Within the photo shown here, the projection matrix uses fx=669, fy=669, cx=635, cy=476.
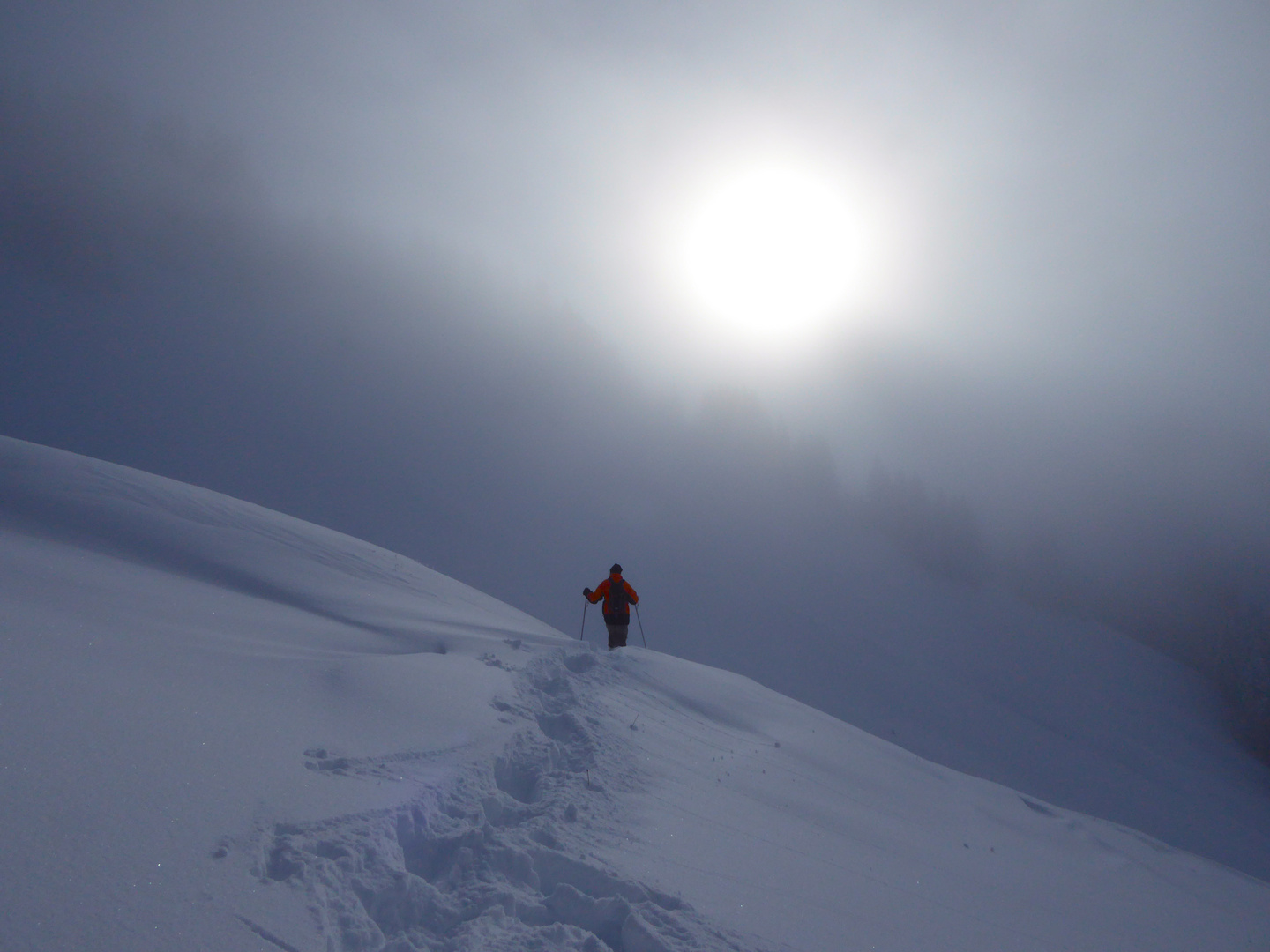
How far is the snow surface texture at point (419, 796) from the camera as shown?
3092mm

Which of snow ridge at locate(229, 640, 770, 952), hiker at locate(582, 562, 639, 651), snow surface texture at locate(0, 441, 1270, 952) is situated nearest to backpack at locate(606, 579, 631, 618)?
hiker at locate(582, 562, 639, 651)

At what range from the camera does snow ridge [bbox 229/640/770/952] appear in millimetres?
3311

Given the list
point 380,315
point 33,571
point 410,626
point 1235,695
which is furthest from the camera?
point 380,315

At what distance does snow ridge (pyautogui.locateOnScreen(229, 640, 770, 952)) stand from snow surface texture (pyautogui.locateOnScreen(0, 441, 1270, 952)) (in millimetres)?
17

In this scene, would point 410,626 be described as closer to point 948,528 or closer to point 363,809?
point 363,809

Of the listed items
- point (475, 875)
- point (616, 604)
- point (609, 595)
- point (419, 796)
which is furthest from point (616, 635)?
point (475, 875)

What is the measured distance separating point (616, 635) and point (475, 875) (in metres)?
7.65

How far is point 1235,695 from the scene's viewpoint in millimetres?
35594

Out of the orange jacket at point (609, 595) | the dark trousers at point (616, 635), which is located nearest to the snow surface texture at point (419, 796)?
the dark trousers at point (616, 635)

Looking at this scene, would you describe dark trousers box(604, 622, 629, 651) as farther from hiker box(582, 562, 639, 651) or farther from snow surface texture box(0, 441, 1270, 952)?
snow surface texture box(0, 441, 1270, 952)

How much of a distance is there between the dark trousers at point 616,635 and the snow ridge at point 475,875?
6.12 meters

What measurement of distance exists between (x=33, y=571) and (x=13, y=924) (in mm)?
4853

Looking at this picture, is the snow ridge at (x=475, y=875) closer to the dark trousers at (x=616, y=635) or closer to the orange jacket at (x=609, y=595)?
the dark trousers at (x=616, y=635)

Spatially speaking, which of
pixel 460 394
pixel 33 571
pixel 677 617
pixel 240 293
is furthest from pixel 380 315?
pixel 33 571
